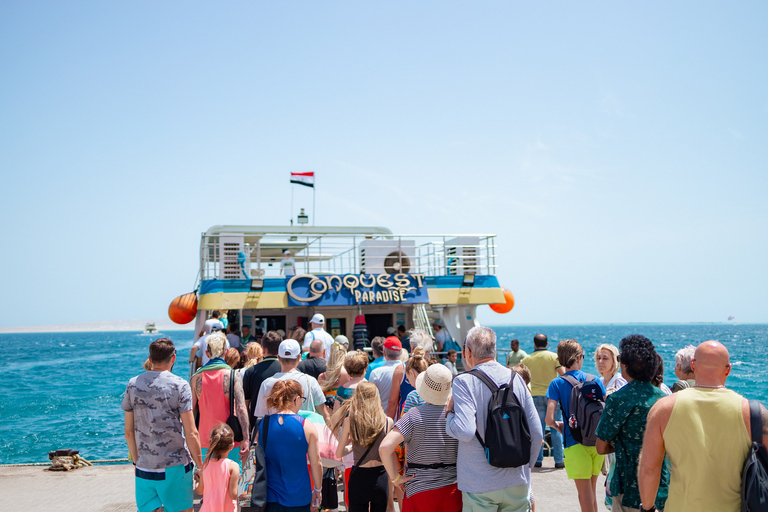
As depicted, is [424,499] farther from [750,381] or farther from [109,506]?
[750,381]

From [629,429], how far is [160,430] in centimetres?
371

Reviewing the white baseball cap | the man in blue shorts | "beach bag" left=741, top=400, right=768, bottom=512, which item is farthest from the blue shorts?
"beach bag" left=741, top=400, right=768, bottom=512

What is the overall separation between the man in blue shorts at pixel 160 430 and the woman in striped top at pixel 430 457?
6.35ft

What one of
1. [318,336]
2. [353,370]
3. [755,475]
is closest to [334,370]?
[353,370]

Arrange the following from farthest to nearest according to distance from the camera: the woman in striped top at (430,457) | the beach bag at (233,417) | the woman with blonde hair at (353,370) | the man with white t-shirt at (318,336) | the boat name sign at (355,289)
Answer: the boat name sign at (355,289), the man with white t-shirt at (318,336), the beach bag at (233,417), the woman with blonde hair at (353,370), the woman in striped top at (430,457)

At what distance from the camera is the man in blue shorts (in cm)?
497

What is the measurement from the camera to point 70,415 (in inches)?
1054

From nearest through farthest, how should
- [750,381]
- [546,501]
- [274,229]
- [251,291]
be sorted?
[546,501] < [251,291] < [274,229] < [750,381]

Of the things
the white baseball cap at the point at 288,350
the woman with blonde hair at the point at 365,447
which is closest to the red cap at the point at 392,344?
the white baseball cap at the point at 288,350

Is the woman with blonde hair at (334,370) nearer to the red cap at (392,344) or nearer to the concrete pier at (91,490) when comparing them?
the red cap at (392,344)

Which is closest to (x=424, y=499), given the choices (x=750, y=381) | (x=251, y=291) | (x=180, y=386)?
(x=180, y=386)

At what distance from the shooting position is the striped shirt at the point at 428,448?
412cm

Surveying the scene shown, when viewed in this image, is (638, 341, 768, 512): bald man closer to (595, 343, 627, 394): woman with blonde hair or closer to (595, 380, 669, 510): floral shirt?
(595, 380, 669, 510): floral shirt

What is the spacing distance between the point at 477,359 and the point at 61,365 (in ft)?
233
